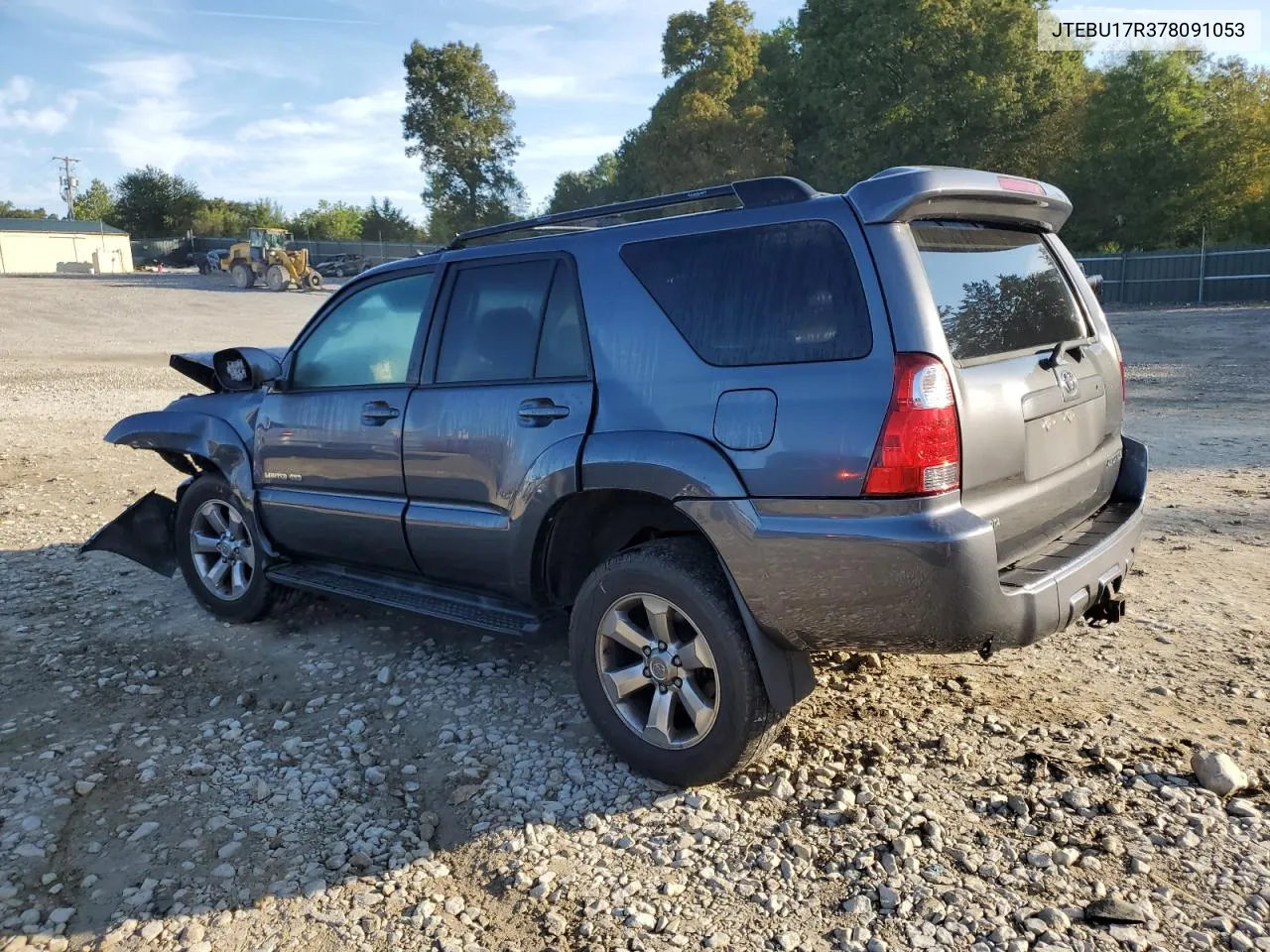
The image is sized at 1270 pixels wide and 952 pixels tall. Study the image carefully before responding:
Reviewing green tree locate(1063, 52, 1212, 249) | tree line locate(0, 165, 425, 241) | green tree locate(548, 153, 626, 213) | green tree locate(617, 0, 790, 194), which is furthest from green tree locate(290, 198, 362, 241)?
green tree locate(1063, 52, 1212, 249)

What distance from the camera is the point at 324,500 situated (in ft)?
14.8

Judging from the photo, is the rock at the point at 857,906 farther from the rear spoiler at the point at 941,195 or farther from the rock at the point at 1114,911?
the rear spoiler at the point at 941,195

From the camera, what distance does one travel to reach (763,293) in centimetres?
313

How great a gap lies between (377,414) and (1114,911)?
3.22 m

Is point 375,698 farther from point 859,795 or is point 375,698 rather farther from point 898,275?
point 898,275

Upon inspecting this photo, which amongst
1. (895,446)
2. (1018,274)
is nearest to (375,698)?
(895,446)

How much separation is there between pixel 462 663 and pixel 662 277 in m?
2.11

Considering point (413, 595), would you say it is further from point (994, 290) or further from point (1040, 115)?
point (1040, 115)

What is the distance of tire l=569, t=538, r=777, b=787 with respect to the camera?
313 centimetres

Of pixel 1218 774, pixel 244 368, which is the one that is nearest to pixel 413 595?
pixel 244 368

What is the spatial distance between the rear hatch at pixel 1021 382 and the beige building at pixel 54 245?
7303cm

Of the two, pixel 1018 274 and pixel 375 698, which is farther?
pixel 375 698

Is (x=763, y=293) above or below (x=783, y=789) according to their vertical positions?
above

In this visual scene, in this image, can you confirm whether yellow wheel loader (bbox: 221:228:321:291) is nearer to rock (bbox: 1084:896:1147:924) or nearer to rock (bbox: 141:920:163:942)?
rock (bbox: 141:920:163:942)
